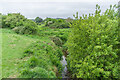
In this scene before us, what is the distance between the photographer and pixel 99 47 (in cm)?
693

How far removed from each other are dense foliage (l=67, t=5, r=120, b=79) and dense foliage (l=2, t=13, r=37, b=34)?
17.4 metres

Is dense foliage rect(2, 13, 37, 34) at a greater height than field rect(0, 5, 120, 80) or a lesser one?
greater

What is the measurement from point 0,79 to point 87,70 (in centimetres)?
618

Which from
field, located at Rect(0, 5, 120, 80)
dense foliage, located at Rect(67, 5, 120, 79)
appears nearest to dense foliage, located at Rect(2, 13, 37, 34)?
field, located at Rect(0, 5, 120, 80)

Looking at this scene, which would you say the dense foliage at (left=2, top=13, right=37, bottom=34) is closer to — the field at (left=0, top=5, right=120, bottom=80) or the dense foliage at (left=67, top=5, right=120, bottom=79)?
the field at (left=0, top=5, right=120, bottom=80)

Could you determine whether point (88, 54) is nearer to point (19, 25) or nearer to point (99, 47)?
point (99, 47)

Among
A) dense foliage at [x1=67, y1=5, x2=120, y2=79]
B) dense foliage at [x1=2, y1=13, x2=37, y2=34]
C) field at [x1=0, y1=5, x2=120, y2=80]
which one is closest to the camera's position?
dense foliage at [x1=67, y1=5, x2=120, y2=79]

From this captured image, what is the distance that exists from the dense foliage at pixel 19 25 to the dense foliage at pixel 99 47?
684 inches

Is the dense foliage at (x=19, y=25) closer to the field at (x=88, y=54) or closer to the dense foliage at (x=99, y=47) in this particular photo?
the field at (x=88, y=54)

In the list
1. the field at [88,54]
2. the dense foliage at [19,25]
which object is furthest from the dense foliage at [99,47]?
the dense foliage at [19,25]

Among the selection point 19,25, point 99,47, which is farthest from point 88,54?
point 19,25

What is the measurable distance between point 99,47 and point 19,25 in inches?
967

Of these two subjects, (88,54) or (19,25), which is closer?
(88,54)

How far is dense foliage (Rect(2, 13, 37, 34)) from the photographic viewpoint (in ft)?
82.5
